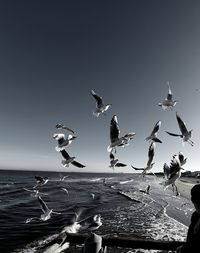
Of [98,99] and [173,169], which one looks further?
[98,99]

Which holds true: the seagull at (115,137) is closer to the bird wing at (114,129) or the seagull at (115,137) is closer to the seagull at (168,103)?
the bird wing at (114,129)

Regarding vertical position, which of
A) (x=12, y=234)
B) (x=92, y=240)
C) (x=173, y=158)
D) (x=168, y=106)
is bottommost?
(x=12, y=234)

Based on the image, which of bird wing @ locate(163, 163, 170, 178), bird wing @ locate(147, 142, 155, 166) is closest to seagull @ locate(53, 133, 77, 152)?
bird wing @ locate(147, 142, 155, 166)

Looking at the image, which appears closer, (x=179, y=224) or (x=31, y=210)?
(x=179, y=224)

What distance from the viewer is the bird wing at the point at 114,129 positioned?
17.2 feet

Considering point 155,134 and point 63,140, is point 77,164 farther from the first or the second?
point 155,134

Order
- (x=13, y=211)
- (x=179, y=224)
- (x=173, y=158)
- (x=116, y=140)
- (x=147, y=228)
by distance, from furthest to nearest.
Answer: (x=13, y=211), (x=179, y=224), (x=147, y=228), (x=116, y=140), (x=173, y=158)

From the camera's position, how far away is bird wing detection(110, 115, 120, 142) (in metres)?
5.25

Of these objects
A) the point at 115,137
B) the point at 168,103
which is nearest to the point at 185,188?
the point at 168,103

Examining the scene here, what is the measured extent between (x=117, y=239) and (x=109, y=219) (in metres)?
14.0

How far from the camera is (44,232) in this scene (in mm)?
17219

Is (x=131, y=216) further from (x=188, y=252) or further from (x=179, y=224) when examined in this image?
(x=188, y=252)

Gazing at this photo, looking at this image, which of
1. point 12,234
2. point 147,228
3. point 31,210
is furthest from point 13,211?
point 147,228

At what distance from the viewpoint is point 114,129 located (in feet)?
17.3
